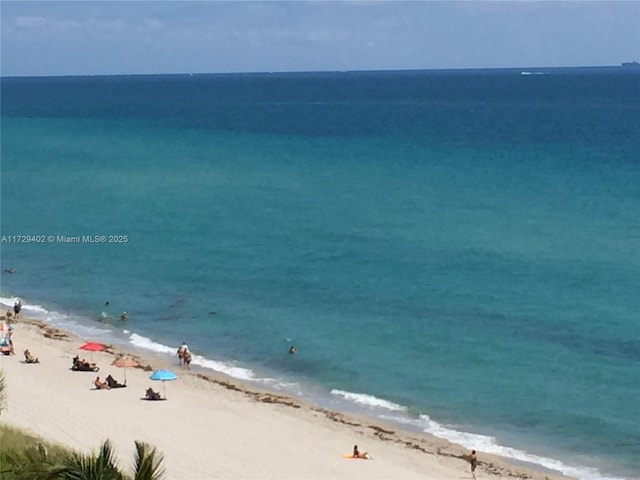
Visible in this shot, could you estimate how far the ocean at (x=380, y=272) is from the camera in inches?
1057

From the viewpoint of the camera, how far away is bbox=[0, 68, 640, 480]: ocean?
26844 mm

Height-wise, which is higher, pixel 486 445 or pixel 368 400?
pixel 368 400

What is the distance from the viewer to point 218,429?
2400 cm

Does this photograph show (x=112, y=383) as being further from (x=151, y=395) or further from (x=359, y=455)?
(x=359, y=455)

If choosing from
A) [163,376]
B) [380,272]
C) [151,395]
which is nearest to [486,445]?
[151,395]

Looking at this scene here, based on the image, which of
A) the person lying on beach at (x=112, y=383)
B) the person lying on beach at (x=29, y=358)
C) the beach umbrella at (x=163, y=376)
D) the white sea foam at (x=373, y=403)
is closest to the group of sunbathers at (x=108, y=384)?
the person lying on beach at (x=112, y=383)

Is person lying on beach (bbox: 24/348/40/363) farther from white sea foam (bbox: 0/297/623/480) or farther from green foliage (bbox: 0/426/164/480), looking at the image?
green foliage (bbox: 0/426/164/480)

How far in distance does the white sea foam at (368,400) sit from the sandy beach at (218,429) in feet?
3.90

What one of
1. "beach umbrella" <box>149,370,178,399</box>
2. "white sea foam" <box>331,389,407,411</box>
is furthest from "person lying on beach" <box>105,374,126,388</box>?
"white sea foam" <box>331,389,407,411</box>

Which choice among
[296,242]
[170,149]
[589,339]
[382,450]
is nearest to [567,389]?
[589,339]

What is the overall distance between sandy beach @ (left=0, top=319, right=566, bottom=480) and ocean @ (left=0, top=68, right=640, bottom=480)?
4.19 ft

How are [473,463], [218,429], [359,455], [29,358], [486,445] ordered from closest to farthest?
[473,463] → [359,455] → [486,445] → [218,429] → [29,358]

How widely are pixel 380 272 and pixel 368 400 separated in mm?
12169

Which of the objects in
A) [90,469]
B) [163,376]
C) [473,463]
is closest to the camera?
[90,469]
